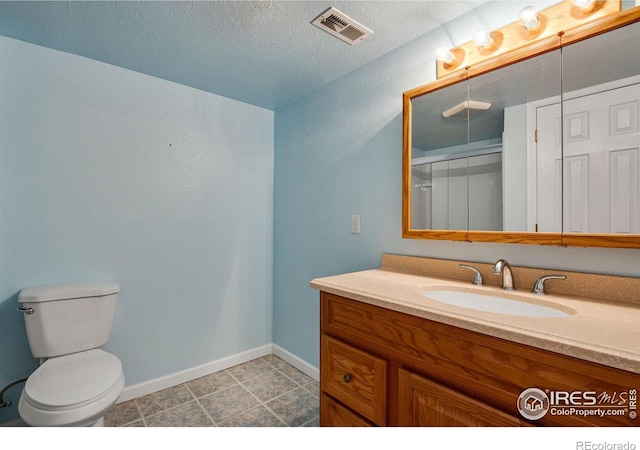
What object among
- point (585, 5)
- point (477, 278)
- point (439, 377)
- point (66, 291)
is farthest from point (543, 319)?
point (66, 291)

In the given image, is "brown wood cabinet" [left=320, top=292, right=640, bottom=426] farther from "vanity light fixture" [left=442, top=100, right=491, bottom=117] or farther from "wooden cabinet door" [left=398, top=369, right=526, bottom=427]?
"vanity light fixture" [left=442, top=100, right=491, bottom=117]

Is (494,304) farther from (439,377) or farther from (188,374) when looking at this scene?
(188,374)

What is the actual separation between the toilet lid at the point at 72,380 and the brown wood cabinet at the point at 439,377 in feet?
3.22

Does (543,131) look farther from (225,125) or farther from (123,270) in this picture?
(123,270)

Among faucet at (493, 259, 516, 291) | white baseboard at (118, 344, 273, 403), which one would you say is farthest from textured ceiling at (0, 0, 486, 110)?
white baseboard at (118, 344, 273, 403)

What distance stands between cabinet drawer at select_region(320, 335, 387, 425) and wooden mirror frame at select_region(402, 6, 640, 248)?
2.19ft

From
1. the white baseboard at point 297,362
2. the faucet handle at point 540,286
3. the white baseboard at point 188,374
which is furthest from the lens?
the white baseboard at point 297,362

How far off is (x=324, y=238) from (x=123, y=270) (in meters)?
1.30

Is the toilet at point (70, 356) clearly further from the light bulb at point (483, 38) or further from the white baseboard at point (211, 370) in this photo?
the light bulb at point (483, 38)

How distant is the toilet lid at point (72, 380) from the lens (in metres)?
1.27

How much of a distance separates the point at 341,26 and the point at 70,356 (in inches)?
84.9

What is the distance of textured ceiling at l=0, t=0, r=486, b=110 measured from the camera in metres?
1.43

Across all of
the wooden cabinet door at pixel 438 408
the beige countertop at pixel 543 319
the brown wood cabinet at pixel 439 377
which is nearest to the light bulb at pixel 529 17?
the beige countertop at pixel 543 319
